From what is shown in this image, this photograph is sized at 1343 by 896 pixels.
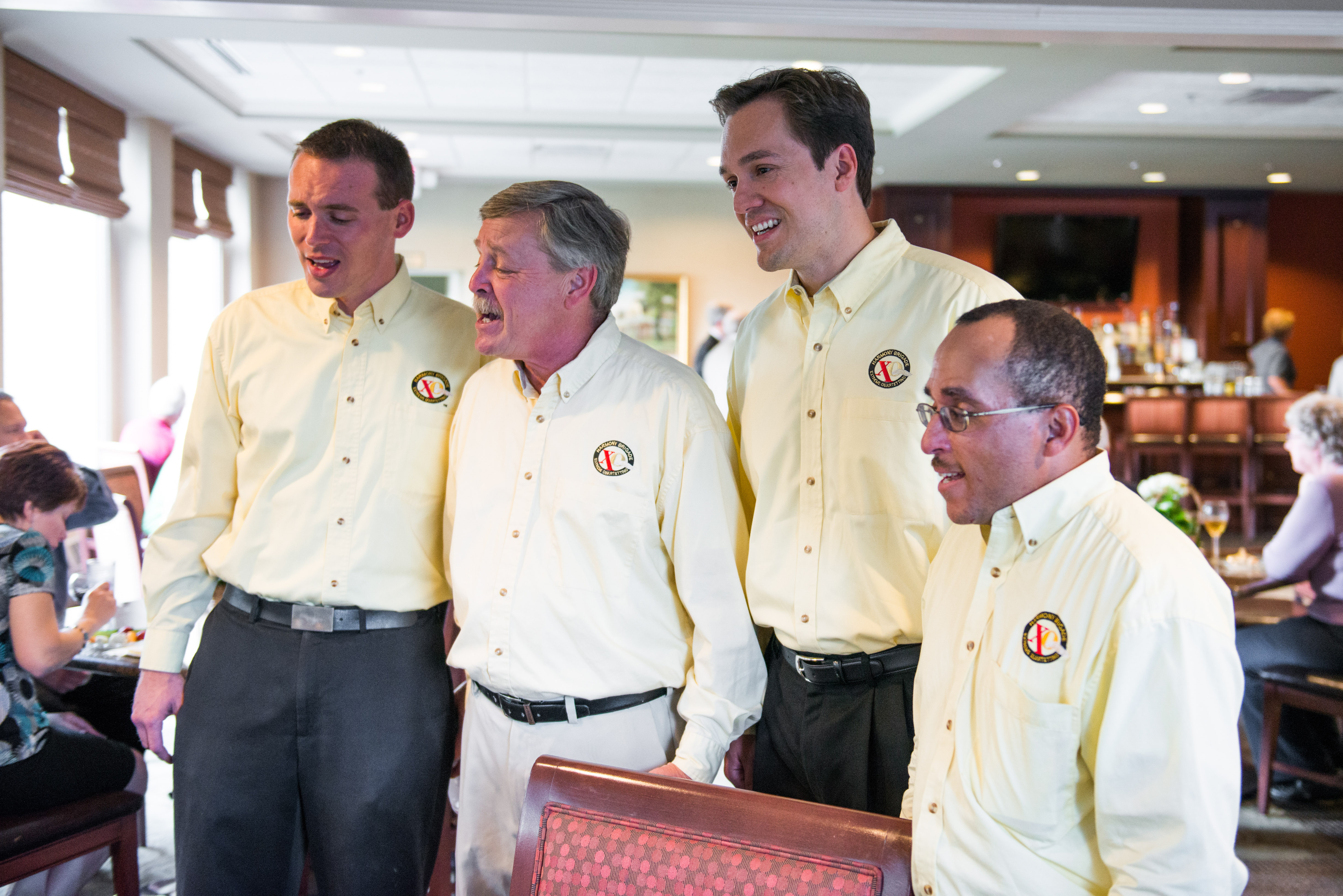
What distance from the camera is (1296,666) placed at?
3596mm

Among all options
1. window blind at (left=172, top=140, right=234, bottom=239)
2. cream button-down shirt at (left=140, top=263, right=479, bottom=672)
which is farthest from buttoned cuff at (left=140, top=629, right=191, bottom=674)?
window blind at (left=172, top=140, right=234, bottom=239)

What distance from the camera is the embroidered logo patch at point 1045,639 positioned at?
1246 millimetres

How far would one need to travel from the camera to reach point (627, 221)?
1807mm

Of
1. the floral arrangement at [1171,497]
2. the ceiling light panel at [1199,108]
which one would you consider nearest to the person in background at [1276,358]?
the ceiling light panel at [1199,108]

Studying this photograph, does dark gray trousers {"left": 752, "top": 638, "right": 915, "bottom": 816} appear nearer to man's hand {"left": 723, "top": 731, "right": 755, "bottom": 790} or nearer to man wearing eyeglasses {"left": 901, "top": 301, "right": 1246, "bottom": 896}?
man's hand {"left": 723, "top": 731, "right": 755, "bottom": 790}

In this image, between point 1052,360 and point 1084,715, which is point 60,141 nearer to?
point 1052,360

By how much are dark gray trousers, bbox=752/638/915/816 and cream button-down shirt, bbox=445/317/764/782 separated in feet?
0.28

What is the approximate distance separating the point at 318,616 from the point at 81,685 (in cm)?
166

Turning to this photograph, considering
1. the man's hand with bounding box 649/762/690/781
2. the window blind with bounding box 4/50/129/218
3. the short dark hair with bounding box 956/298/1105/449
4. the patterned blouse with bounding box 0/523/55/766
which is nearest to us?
the short dark hair with bounding box 956/298/1105/449

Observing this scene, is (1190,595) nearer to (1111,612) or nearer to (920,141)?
(1111,612)

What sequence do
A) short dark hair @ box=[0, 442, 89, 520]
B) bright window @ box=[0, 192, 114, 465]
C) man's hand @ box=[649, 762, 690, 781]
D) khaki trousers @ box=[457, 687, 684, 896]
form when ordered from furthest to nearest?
bright window @ box=[0, 192, 114, 465], short dark hair @ box=[0, 442, 89, 520], khaki trousers @ box=[457, 687, 684, 896], man's hand @ box=[649, 762, 690, 781]

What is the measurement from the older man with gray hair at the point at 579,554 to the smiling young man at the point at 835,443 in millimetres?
92

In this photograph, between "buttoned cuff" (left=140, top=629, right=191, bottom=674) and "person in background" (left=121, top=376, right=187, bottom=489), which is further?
"person in background" (left=121, top=376, right=187, bottom=489)

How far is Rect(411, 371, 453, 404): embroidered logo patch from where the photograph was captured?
1975 millimetres
